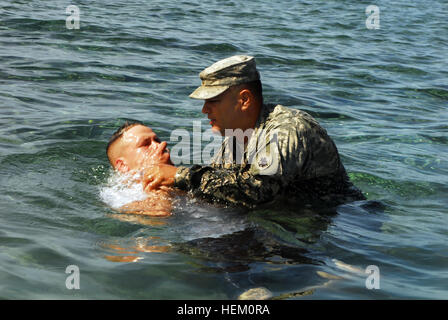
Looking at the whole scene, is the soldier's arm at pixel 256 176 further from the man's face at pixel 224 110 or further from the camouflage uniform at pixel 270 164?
the man's face at pixel 224 110

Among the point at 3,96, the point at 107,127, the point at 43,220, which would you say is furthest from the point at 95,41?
the point at 43,220

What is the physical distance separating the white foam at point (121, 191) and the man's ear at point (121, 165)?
5 cm

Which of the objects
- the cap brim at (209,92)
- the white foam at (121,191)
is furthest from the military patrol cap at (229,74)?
the white foam at (121,191)

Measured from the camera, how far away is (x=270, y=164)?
15.8 feet

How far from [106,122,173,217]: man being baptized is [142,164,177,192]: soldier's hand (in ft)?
0.09

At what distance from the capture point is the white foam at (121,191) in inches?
223

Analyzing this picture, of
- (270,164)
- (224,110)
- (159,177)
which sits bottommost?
(159,177)

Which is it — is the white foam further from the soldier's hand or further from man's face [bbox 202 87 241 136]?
man's face [bbox 202 87 241 136]

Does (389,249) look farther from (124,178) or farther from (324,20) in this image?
(324,20)

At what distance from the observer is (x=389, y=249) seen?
482 centimetres

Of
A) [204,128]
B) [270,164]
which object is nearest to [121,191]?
[270,164]

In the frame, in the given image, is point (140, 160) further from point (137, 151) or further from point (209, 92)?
point (209, 92)

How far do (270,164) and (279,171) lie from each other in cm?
9

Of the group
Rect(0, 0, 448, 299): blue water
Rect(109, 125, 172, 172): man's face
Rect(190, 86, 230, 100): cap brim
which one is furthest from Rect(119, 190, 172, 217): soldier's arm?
Rect(190, 86, 230, 100): cap brim
